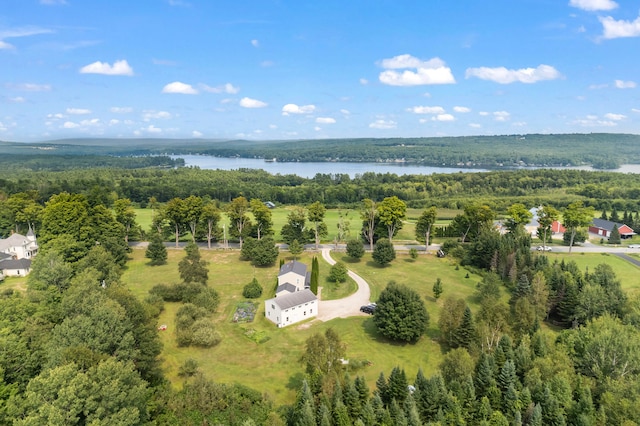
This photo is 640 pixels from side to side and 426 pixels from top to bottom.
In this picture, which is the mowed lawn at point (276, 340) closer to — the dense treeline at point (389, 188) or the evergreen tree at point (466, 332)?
the evergreen tree at point (466, 332)

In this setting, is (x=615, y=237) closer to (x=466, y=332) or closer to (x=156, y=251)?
(x=466, y=332)

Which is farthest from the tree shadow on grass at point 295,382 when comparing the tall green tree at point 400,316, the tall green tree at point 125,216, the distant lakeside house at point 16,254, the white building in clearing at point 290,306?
the tall green tree at point 125,216

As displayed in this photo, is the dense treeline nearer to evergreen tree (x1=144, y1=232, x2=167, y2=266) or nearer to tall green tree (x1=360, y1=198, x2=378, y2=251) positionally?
tall green tree (x1=360, y1=198, x2=378, y2=251)

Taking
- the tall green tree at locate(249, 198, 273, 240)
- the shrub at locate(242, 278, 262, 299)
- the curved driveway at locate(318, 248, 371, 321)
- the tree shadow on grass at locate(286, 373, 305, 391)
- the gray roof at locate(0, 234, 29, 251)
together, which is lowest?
the tree shadow on grass at locate(286, 373, 305, 391)

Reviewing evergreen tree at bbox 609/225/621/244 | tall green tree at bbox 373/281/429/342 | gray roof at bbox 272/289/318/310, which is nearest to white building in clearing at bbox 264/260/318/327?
gray roof at bbox 272/289/318/310

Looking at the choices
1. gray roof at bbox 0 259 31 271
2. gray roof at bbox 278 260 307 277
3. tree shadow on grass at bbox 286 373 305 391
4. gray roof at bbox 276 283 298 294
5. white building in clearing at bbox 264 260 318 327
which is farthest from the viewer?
gray roof at bbox 0 259 31 271

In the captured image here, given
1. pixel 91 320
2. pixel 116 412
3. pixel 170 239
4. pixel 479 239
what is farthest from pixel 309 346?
pixel 170 239
